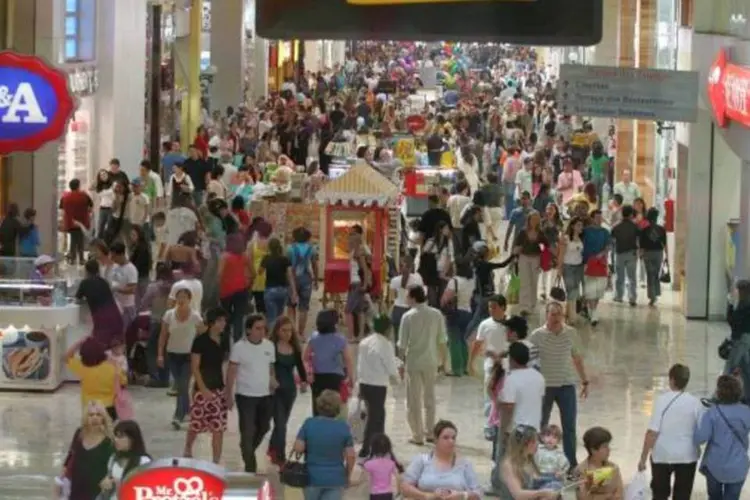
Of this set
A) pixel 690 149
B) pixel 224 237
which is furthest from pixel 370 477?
pixel 690 149

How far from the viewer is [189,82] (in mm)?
38688

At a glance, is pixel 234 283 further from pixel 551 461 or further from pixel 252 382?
pixel 551 461

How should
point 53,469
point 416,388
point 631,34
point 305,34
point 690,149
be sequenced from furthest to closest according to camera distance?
point 631,34
point 690,149
point 416,388
point 53,469
point 305,34

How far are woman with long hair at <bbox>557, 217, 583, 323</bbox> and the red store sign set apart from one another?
195cm

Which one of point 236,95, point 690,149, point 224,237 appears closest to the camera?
point 224,237

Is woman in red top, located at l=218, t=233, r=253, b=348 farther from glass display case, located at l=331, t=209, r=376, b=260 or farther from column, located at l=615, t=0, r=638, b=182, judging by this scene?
column, located at l=615, t=0, r=638, b=182

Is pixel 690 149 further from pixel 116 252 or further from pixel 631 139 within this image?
pixel 631 139

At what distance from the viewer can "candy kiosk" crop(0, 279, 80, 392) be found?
17.3 metres

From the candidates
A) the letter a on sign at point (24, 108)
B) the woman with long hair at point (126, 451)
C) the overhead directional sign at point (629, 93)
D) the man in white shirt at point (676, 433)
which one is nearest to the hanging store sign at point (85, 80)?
the overhead directional sign at point (629, 93)

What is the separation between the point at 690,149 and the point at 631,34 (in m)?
14.3

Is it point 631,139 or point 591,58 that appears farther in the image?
point 591,58

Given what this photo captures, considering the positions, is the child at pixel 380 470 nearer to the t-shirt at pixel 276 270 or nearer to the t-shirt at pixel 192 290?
the t-shirt at pixel 192 290

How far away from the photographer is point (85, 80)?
27.7 m

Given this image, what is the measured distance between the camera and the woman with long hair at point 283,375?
1465 cm
